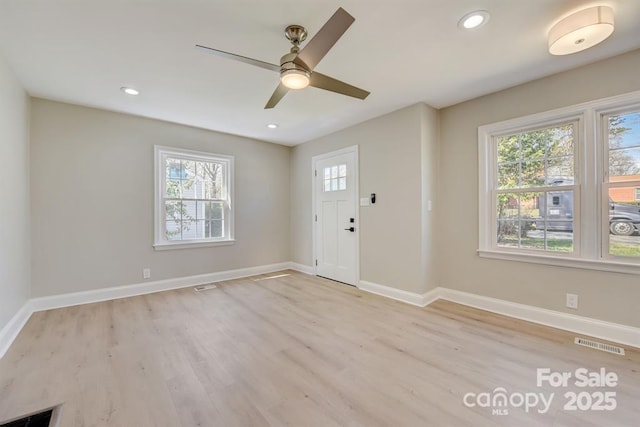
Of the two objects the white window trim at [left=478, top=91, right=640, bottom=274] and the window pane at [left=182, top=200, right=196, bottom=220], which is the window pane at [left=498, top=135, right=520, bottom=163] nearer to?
the white window trim at [left=478, top=91, right=640, bottom=274]

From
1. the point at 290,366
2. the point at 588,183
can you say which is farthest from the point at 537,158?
the point at 290,366

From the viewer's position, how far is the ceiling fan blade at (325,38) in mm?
1499

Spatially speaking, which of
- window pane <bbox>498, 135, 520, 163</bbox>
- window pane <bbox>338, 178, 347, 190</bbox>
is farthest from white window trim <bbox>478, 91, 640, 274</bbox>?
window pane <bbox>338, 178, 347, 190</bbox>

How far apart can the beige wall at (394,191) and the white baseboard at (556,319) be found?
59 cm

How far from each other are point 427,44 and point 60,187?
4.27 meters

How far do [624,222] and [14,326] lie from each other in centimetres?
560

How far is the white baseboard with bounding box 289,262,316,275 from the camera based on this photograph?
16.3 ft

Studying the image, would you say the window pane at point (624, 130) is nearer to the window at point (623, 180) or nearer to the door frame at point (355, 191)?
the window at point (623, 180)

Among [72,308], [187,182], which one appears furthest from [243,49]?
[72,308]

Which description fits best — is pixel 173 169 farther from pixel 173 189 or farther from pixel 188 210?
pixel 188 210

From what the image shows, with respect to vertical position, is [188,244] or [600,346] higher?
[188,244]

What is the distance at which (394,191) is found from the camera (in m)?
3.59

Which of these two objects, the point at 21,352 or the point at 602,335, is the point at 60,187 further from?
the point at 602,335

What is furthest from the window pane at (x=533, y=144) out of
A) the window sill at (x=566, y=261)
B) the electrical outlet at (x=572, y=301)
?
the electrical outlet at (x=572, y=301)
